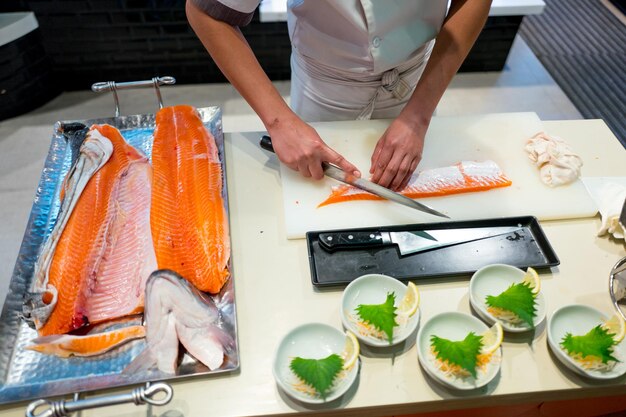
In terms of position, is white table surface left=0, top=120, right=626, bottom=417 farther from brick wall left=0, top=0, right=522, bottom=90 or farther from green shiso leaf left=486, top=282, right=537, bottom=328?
Result: brick wall left=0, top=0, right=522, bottom=90

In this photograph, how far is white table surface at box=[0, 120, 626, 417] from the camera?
0.95 metres

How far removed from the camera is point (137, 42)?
3.04 meters

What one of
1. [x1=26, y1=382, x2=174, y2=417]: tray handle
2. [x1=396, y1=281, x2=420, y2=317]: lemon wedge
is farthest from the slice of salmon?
[x1=396, y1=281, x2=420, y2=317]: lemon wedge

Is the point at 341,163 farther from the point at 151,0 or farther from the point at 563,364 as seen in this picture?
the point at 151,0

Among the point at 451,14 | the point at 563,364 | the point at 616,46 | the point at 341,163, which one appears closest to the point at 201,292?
the point at 341,163

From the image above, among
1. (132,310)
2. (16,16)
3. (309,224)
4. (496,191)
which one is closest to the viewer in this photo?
(132,310)

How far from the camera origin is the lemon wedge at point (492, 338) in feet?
3.11

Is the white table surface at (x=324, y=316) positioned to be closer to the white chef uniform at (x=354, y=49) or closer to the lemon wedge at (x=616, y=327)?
the lemon wedge at (x=616, y=327)

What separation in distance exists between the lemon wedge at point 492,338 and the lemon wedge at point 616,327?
23 centimetres

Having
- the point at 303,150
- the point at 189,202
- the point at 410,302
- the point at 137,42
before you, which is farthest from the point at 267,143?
the point at 137,42

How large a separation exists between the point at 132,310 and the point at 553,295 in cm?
100

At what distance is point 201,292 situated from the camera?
3.55 feet

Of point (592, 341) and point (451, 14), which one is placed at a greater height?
point (451, 14)

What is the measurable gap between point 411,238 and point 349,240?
0.17 metres
